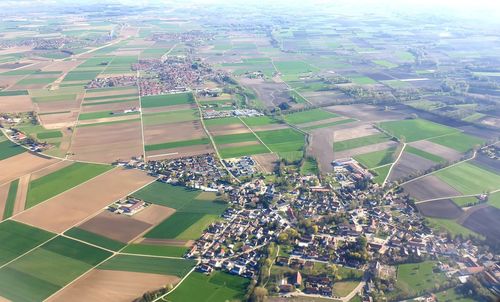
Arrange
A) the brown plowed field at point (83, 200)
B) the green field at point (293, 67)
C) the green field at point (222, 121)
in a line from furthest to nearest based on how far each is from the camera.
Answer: the green field at point (293, 67) → the green field at point (222, 121) → the brown plowed field at point (83, 200)

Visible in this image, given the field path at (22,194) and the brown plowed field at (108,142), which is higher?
the brown plowed field at (108,142)

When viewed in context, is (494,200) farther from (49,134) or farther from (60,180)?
(49,134)

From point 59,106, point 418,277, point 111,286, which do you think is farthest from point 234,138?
point 59,106

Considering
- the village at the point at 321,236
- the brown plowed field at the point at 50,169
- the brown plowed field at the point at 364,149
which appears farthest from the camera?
the brown plowed field at the point at 364,149

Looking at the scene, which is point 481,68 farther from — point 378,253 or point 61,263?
point 61,263

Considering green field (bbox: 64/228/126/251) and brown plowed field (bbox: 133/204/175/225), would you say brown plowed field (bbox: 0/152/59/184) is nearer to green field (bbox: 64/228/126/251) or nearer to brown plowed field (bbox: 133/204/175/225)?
green field (bbox: 64/228/126/251)

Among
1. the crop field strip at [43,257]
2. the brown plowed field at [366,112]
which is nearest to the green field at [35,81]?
the crop field strip at [43,257]

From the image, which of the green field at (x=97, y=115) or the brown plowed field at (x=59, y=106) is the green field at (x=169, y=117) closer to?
the green field at (x=97, y=115)
